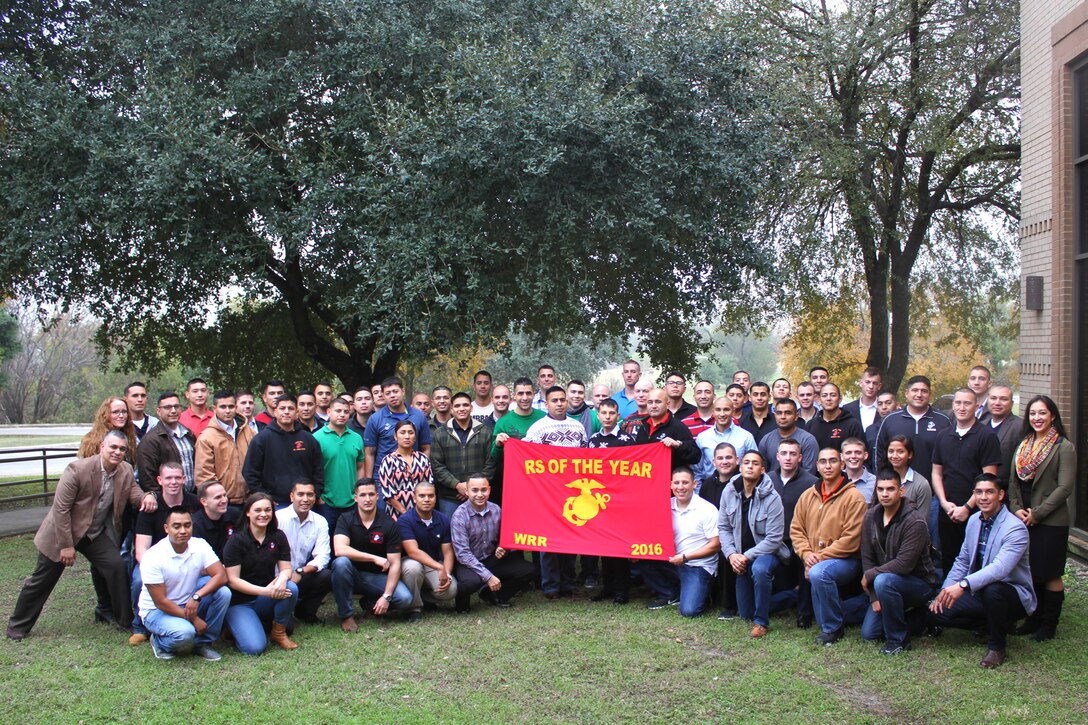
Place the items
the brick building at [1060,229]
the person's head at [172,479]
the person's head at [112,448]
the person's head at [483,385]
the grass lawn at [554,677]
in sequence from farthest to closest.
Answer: the brick building at [1060,229] → the person's head at [483,385] → the person's head at [112,448] → the person's head at [172,479] → the grass lawn at [554,677]

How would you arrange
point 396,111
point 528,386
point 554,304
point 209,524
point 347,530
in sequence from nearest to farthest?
point 209,524
point 347,530
point 528,386
point 396,111
point 554,304

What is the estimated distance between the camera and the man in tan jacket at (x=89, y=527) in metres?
7.47

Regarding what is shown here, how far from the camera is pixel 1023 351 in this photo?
11070 mm

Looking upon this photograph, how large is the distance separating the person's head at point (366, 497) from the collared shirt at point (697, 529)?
8.78 ft

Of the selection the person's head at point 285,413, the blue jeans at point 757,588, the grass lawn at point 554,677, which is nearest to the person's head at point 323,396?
the person's head at point 285,413

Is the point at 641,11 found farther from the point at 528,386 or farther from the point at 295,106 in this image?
the point at 528,386

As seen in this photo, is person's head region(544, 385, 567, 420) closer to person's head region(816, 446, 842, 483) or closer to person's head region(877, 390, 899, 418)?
person's head region(816, 446, 842, 483)

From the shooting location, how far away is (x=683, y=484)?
827 centimetres

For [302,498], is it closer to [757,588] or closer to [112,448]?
[112,448]

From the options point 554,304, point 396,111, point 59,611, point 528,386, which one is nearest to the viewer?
point 59,611

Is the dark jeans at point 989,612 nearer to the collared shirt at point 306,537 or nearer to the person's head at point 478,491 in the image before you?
the person's head at point 478,491

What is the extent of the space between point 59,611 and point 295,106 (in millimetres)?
8178

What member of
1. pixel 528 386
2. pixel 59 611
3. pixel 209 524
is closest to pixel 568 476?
pixel 528 386

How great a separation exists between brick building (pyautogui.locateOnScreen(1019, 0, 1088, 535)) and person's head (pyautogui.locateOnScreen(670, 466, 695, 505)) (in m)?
4.42
